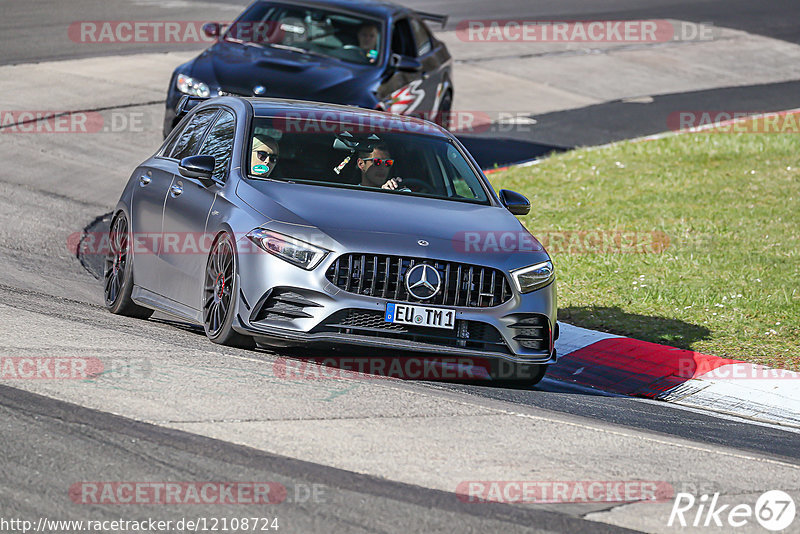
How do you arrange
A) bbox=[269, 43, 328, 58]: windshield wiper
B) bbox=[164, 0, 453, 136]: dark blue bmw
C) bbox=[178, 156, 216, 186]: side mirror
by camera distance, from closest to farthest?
1. bbox=[178, 156, 216, 186]: side mirror
2. bbox=[164, 0, 453, 136]: dark blue bmw
3. bbox=[269, 43, 328, 58]: windshield wiper

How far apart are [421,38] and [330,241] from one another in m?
9.83

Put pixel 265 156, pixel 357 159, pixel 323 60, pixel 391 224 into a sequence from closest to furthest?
pixel 391 224 → pixel 265 156 → pixel 357 159 → pixel 323 60

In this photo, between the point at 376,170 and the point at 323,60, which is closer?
the point at 376,170

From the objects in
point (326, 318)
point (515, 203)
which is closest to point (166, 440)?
point (326, 318)

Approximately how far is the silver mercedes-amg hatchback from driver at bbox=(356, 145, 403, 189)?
10mm

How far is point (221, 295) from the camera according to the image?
8047mm

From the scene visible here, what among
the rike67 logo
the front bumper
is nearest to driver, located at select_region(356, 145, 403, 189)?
the front bumper

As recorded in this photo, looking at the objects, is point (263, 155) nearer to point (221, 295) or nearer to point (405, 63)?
point (221, 295)

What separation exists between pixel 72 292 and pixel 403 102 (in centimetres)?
632

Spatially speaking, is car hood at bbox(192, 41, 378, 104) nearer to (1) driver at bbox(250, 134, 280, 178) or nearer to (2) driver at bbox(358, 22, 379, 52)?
(2) driver at bbox(358, 22, 379, 52)

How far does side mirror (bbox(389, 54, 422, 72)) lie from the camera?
598 inches

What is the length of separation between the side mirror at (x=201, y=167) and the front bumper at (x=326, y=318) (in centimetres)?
104

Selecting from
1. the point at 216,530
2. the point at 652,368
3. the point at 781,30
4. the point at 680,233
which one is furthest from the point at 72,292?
the point at 781,30

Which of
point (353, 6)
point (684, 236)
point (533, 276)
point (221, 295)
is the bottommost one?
point (684, 236)
